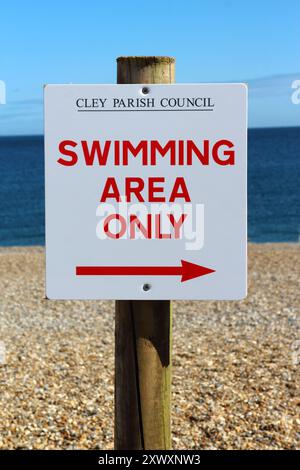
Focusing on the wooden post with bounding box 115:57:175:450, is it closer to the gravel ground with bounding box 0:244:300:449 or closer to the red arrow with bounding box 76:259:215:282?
the red arrow with bounding box 76:259:215:282

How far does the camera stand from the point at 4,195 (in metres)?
50.7

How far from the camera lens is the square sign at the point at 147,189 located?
7.73ft

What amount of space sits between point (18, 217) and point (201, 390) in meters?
31.7

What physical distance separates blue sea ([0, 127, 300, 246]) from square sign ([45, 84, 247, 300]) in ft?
78.3

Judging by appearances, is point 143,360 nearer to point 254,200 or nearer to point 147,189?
point 147,189

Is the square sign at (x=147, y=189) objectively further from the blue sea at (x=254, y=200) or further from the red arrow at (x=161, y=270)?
the blue sea at (x=254, y=200)

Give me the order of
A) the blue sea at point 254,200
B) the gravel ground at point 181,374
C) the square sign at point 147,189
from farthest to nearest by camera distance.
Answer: the blue sea at point 254,200 → the gravel ground at point 181,374 → the square sign at point 147,189

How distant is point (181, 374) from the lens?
6035 mm

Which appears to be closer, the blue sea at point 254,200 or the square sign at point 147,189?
the square sign at point 147,189

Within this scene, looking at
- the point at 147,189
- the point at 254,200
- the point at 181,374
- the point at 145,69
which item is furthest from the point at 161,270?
the point at 254,200

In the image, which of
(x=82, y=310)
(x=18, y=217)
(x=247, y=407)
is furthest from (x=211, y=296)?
(x=18, y=217)

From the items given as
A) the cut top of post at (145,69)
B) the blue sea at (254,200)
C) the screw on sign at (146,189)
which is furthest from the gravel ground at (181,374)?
the blue sea at (254,200)

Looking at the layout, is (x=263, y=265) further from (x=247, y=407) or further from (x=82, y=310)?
(x=247, y=407)

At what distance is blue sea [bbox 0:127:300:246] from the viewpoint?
95.5 ft
